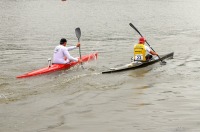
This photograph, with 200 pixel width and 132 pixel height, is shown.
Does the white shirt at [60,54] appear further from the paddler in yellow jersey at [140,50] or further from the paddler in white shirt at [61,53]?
the paddler in yellow jersey at [140,50]

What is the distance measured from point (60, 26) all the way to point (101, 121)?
30366 mm

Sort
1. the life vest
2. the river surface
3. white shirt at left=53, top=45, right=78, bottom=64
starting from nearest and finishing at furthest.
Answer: the river surface
white shirt at left=53, top=45, right=78, bottom=64
the life vest

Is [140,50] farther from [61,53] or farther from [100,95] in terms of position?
[100,95]

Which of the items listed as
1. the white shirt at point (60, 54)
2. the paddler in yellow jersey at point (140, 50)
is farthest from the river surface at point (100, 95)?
the paddler in yellow jersey at point (140, 50)

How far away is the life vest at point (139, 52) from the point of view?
1692 centimetres

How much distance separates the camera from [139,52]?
1714 centimetres

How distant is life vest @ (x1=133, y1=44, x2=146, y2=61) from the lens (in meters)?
16.9

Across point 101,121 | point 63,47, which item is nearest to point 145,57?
point 63,47

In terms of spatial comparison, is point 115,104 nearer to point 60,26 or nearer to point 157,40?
point 157,40

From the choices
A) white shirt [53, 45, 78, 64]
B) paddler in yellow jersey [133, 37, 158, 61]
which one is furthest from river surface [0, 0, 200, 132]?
paddler in yellow jersey [133, 37, 158, 61]

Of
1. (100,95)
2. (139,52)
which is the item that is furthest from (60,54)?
(100,95)

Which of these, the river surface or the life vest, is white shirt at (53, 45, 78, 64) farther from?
the life vest

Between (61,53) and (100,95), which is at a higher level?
(61,53)

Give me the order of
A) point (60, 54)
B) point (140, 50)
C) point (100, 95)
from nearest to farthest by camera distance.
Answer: point (100, 95), point (60, 54), point (140, 50)
